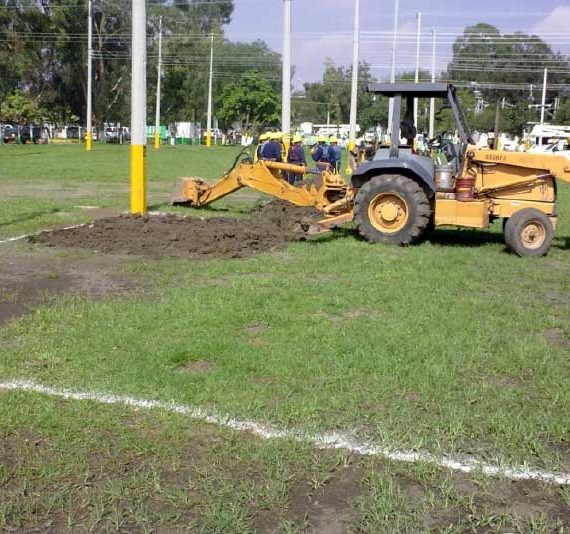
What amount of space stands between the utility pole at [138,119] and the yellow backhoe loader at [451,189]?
368 centimetres

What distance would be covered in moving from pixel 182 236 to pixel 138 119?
3257 mm

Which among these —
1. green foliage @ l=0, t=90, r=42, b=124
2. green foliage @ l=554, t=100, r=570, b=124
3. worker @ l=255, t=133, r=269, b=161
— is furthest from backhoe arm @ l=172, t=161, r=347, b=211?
green foliage @ l=554, t=100, r=570, b=124

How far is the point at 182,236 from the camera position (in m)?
11.4

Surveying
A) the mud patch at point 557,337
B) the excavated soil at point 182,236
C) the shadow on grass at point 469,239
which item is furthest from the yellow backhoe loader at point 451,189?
the mud patch at point 557,337

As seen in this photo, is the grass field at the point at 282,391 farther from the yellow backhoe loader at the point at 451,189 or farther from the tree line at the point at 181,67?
the tree line at the point at 181,67

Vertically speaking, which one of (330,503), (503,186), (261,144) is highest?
(261,144)

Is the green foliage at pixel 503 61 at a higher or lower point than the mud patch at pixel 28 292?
higher

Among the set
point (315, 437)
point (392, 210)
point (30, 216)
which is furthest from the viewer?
point (30, 216)

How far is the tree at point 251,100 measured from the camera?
8844 cm

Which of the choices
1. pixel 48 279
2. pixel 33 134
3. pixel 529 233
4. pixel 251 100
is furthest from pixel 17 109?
pixel 529 233

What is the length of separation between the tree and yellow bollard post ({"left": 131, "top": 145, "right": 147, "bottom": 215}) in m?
74.0

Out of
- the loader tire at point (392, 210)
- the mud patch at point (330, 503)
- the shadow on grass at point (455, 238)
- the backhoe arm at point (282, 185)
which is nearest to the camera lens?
the mud patch at point (330, 503)

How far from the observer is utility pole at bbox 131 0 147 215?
1334 cm

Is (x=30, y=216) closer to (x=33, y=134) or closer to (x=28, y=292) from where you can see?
(x=28, y=292)
